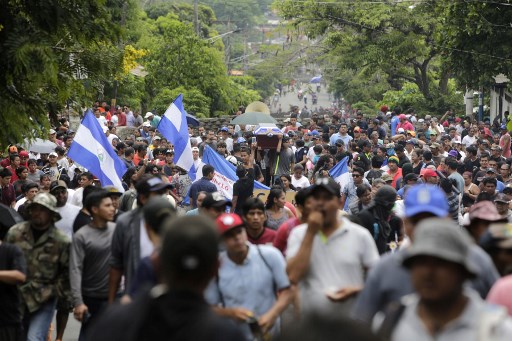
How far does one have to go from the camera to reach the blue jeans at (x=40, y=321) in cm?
899

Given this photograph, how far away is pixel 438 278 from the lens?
13.8 ft

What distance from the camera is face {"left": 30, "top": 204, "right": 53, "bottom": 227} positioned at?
8828mm

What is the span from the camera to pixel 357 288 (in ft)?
21.2

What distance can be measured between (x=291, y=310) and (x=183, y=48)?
33.4 meters

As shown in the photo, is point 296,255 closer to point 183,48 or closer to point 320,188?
point 320,188

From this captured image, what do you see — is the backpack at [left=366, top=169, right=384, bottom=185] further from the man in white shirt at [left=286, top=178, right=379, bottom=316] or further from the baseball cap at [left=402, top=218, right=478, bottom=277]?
the baseball cap at [left=402, top=218, right=478, bottom=277]

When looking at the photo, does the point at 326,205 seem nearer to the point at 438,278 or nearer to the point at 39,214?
the point at 438,278

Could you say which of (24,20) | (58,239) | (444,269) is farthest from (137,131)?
(444,269)

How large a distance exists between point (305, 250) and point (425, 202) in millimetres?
1113

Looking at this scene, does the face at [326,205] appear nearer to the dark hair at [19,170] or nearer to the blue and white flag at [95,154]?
the blue and white flag at [95,154]

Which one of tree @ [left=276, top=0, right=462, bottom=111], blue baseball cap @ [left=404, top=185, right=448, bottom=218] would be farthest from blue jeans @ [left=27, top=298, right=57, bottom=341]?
tree @ [left=276, top=0, right=462, bottom=111]

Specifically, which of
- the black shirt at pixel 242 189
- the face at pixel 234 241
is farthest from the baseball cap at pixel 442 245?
the black shirt at pixel 242 189

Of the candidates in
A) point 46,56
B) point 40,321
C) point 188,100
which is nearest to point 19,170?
point 46,56

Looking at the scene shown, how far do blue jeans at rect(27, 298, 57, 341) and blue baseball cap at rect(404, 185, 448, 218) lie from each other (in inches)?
164
